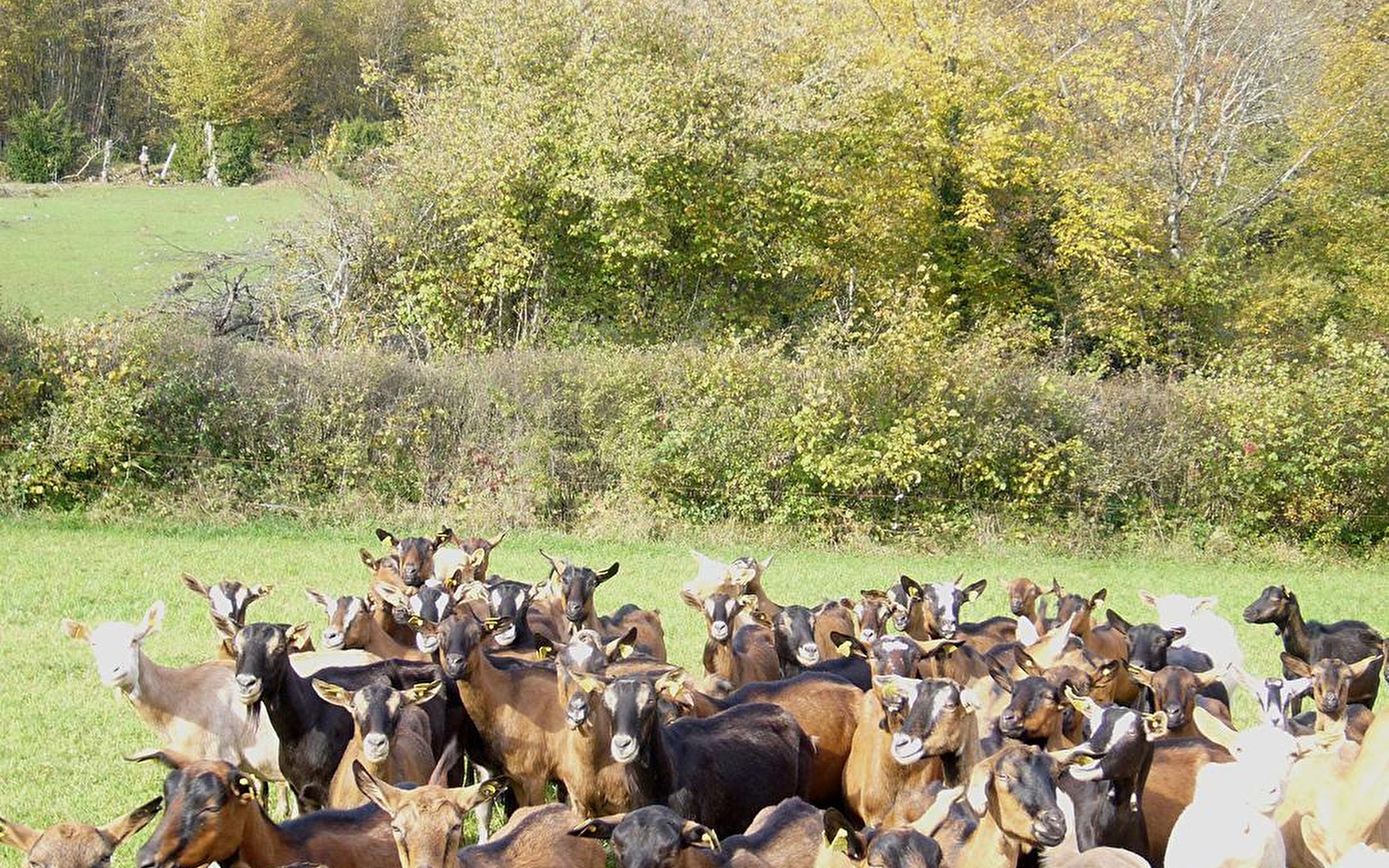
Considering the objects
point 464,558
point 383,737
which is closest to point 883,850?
point 383,737

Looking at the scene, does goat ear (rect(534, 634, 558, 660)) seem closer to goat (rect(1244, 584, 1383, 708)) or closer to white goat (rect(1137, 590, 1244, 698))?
white goat (rect(1137, 590, 1244, 698))

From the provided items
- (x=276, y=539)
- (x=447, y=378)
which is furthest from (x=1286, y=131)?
(x=276, y=539)

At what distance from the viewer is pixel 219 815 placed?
591 centimetres

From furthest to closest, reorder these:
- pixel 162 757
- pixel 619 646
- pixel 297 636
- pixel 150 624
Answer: pixel 619 646 < pixel 150 624 < pixel 297 636 < pixel 162 757

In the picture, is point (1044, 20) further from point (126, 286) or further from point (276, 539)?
point (276, 539)

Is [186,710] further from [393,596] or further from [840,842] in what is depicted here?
[840,842]

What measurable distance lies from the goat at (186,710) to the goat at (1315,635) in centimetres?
803

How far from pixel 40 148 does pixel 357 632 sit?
47153 millimetres

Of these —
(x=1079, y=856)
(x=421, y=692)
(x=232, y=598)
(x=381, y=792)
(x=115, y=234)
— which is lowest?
(x=115, y=234)

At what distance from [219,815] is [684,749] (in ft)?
8.56

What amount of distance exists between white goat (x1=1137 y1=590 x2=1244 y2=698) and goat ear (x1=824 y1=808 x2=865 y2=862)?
5.54 m

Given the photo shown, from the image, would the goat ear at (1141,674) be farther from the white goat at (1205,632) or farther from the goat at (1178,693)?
the white goat at (1205,632)

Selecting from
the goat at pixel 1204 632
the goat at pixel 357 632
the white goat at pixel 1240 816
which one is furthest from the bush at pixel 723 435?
the white goat at pixel 1240 816

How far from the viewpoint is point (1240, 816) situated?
6.41 m
